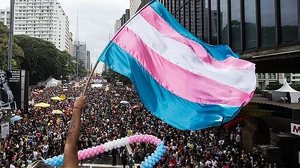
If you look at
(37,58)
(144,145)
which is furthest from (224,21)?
(37,58)

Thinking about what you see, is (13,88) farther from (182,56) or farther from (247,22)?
(182,56)

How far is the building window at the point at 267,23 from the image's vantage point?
644 inches

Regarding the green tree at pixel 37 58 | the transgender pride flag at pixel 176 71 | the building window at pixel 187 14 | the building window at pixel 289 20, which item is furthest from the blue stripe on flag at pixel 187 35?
the green tree at pixel 37 58

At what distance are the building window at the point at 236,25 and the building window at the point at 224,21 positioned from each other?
828mm

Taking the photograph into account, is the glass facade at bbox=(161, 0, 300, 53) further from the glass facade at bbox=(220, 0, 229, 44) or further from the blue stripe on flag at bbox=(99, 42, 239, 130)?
the blue stripe on flag at bbox=(99, 42, 239, 130)

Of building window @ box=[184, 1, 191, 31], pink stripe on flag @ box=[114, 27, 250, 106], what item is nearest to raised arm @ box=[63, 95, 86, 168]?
pink stripe on flag @ box=[114, 27, 250, 106]

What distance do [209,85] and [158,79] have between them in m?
0.87

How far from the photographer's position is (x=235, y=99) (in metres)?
6.46

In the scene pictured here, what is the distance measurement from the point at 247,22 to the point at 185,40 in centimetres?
1211

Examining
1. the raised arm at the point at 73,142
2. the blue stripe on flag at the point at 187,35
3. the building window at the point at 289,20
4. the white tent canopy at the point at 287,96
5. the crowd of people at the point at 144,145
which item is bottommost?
the crowd of people at the point at 144,145

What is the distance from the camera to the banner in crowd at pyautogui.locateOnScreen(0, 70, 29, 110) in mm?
23000

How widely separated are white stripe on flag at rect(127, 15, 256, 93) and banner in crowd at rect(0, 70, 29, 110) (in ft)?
55.7

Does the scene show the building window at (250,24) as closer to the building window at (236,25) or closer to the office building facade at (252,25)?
the office building facade at (252,25)

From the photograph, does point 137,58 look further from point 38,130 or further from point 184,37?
point 38,130
